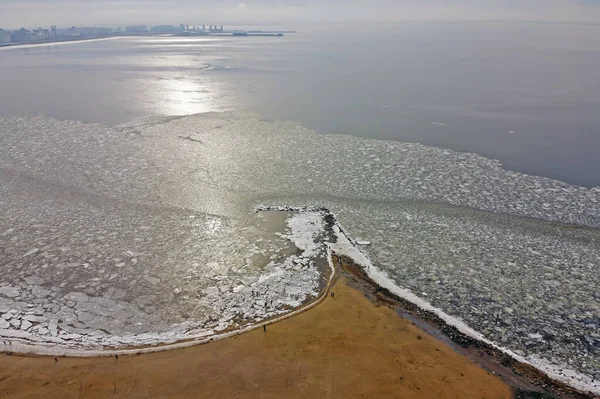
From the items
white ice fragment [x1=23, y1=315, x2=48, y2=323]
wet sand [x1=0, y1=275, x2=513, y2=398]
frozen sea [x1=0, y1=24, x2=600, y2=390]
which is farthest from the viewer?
frozen sea [x1=0, y1=24, x2=600, y2=390]

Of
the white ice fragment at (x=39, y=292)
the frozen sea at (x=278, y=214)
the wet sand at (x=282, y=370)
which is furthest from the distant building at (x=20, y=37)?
the wet sand at (x=282, y=370)

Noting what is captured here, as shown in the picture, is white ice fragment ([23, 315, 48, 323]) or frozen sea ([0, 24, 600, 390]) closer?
white ice fragment ([23, 315, 48, 323])

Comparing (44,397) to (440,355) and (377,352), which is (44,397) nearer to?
(377,352)

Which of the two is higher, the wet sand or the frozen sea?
the frozen sea

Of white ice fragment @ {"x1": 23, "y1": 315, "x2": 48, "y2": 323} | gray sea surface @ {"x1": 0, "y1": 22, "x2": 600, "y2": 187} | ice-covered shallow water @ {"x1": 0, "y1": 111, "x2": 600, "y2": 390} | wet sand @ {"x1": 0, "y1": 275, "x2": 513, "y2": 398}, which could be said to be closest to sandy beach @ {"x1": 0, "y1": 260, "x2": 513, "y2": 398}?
wet sand @ {"x1": 0, "y1": 275, "x2": 513, "y2": 398}

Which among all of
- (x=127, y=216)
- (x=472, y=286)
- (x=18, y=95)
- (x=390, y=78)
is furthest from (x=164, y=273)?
A: (x=390, y=78)

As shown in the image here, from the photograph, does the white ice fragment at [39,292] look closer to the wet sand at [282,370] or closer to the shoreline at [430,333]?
the shoreline at [430,333]

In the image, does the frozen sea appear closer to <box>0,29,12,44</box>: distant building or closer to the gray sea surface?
the gray sea surface
